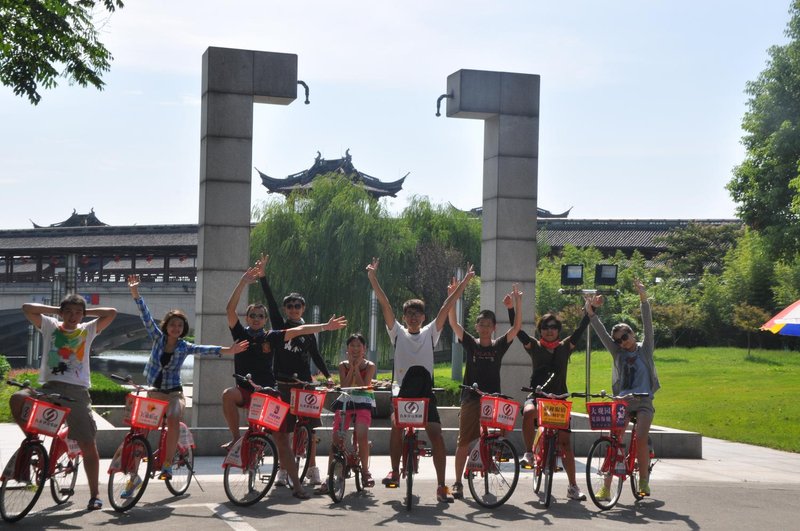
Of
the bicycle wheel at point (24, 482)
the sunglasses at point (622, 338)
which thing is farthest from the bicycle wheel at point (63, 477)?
the sunglasses at point (622, 338)

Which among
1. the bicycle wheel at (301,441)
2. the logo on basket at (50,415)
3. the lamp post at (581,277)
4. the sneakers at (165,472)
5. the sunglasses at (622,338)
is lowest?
the sneakers at (165,472)

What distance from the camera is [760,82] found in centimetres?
3650

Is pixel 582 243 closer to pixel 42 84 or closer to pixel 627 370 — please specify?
pixel 42 84

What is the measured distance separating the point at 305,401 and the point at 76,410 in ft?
6.82

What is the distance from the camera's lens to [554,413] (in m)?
9.78

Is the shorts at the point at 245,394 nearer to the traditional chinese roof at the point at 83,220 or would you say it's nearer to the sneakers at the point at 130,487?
the sneakers at the point at 130,487

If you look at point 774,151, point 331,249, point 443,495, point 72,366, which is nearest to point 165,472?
point 72,366

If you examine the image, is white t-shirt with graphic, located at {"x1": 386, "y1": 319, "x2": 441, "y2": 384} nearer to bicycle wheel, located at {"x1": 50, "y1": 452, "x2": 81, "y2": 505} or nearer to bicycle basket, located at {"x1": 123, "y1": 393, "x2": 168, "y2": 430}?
bicycle basket, located at {"x1": 123, "y1": 393, "x2": 168, "y2": 430}

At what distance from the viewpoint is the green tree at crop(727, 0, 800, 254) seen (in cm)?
3453

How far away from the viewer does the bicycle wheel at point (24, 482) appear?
8195 mm

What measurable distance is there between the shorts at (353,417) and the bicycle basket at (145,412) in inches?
61.1

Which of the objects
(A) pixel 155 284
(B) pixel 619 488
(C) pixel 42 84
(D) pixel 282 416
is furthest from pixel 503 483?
(A) pixel 155 284

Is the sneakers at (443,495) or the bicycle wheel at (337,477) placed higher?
the bicycle wheel at (337,477)

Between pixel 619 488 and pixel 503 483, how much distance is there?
1039mm
